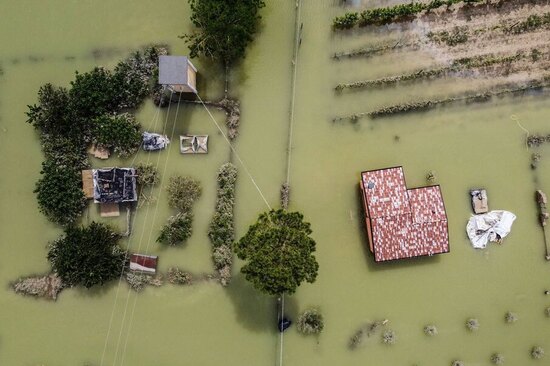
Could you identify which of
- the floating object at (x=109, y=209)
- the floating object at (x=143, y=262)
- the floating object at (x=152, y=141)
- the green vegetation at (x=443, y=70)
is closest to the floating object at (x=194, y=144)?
the floating object at (x=152, y=141)

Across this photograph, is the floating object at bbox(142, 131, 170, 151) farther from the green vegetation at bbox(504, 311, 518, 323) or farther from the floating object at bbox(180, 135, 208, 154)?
the green vegetation at bbox(504, 311, 518, 323)

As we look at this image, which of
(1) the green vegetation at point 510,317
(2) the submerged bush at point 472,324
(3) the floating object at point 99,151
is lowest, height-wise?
(2) the submerged bush at point 472,324

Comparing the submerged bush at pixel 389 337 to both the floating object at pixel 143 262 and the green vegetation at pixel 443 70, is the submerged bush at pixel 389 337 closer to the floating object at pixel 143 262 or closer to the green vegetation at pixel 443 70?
the floating object at pixel 143 262

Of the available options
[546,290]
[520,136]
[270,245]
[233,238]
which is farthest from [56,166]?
[546,290]

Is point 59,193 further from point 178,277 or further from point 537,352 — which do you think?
point 537,352

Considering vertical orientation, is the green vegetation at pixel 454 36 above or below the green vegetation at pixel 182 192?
above

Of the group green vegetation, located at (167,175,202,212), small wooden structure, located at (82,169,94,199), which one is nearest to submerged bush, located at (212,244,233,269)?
green vegetation, located at (167,175,202,212)

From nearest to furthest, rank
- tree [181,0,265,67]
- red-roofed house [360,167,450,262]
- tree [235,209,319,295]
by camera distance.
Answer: tree [235,209,319,295] → tree [181,0,265,67] → red-roofed house [360,167,450,262]
